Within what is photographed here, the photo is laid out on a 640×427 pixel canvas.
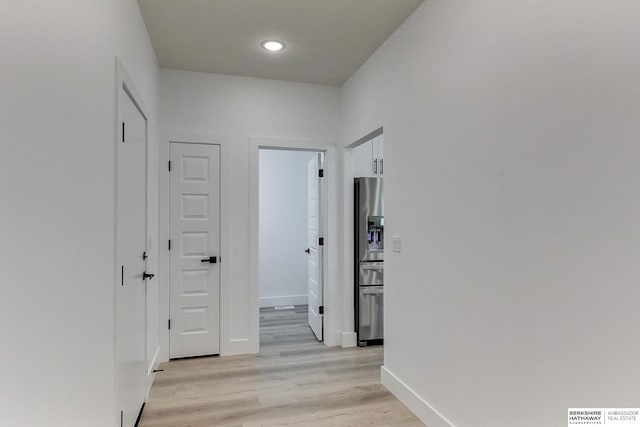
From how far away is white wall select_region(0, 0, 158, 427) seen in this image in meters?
0.92

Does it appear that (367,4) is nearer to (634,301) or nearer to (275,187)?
(634,301)

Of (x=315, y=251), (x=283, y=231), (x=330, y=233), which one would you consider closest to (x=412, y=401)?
(x=330, y=233)

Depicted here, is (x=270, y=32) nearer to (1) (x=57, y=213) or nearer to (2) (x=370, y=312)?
(1) (x=57, y=213)

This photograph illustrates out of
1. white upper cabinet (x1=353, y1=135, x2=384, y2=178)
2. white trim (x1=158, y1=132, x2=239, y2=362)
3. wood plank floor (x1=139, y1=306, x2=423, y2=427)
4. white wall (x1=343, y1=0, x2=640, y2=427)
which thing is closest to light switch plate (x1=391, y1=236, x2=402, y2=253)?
white wall (x1=343, y1=0, x2=640, y2=427)

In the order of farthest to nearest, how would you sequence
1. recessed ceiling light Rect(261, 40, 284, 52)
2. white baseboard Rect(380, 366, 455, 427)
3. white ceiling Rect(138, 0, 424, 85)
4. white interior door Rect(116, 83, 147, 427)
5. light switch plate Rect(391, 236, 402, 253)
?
recessed ceiling light Rect(261, 40, 284, 52), light switch plate Rect(391, 236, 402, 253), white ceiling Rect(138, 0, 424, 85), white baseboard Rect(380, 366, 455, 427), white interior door Rect(116, 83, 147, 427)

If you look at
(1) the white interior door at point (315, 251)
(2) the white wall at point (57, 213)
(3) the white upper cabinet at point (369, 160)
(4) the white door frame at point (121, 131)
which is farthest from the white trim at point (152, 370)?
(3) the white upper cabinet at point (369, 160)

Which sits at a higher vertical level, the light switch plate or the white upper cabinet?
the white upper cabinet

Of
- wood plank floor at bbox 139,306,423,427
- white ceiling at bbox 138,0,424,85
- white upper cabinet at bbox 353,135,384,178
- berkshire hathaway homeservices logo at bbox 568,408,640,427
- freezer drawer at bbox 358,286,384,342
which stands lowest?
wood plank floor at bbox 139,306,423,427

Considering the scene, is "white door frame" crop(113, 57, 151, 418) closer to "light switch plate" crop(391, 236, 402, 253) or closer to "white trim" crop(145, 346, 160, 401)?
"white trim" crop(145, 346, 160, 401)

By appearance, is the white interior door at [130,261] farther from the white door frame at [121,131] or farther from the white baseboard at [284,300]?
the white baseboard at [284,300]

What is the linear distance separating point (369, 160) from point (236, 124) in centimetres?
148

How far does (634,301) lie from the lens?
1.19m

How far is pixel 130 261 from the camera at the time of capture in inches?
83.9

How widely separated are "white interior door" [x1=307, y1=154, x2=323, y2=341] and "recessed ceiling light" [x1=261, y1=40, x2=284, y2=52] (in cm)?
129
